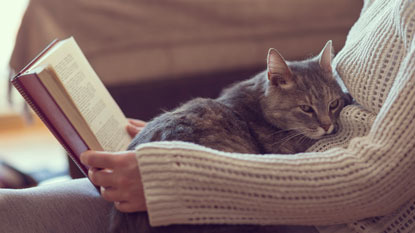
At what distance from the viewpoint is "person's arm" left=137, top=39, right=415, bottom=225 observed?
780 mm

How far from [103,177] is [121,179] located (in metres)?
0.05

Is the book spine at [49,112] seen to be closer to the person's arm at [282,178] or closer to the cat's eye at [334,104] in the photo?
the person's arm at [282,178]

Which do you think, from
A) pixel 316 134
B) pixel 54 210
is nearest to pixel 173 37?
pixel 316 134

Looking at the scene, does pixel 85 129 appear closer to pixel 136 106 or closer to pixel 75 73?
pixel 75 73

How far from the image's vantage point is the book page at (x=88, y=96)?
97 cm

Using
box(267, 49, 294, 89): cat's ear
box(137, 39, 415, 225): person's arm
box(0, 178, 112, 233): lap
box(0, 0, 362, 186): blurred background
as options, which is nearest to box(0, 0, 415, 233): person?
box(137, 39, 415, 225): person's arm

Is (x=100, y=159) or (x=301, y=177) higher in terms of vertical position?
(x=100, y=159)

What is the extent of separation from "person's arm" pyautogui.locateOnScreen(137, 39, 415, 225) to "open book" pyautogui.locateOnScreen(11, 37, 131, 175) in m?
0.24

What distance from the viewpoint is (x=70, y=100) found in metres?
0.94

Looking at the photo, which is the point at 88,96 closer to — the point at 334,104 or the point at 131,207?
the point at 131,207

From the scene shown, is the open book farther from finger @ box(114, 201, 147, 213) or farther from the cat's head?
the cat's head

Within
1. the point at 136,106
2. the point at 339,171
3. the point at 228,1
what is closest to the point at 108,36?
the point at 136,106

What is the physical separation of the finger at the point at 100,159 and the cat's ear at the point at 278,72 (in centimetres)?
47

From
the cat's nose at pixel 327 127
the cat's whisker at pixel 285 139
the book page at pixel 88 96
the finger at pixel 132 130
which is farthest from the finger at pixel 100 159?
the cat's nose at pixel 327 127
